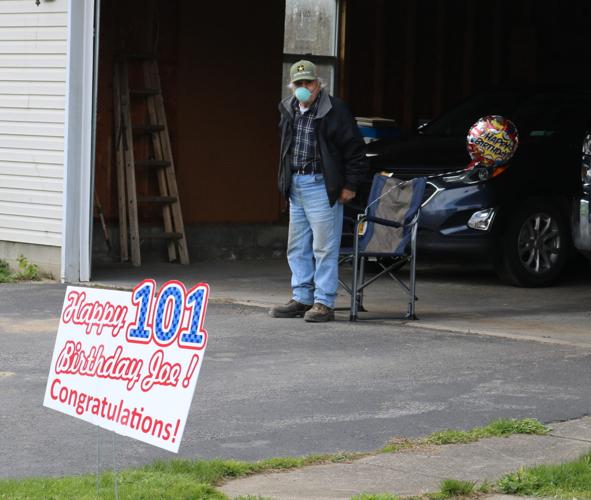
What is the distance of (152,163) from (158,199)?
0.39 meters

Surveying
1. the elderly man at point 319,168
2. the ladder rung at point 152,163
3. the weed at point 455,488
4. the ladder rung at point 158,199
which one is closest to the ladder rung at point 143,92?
the ladder rung at point 152,163

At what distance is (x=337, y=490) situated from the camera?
5.40 meters

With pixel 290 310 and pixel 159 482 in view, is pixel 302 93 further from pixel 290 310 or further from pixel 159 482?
pixel 159 482

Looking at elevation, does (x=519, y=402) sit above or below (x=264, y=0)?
below

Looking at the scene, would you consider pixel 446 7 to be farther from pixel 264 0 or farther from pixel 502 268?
pixel 502 268

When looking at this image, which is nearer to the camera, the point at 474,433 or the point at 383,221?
the point at 474,433

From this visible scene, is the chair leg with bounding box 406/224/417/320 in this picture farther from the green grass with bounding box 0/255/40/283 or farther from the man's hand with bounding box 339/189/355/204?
the green grass with bounding box 0/255/40/283

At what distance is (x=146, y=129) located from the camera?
14.5m

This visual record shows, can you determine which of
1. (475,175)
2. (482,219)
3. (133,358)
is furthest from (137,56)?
(133,358)

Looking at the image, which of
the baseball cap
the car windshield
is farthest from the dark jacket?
the car windshield

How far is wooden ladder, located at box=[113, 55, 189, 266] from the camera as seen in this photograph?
14.1 metres

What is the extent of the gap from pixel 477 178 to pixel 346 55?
210 inches

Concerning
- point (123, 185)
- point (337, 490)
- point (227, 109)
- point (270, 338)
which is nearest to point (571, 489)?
point (337, 490)

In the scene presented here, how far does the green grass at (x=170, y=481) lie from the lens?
17.1 feet
